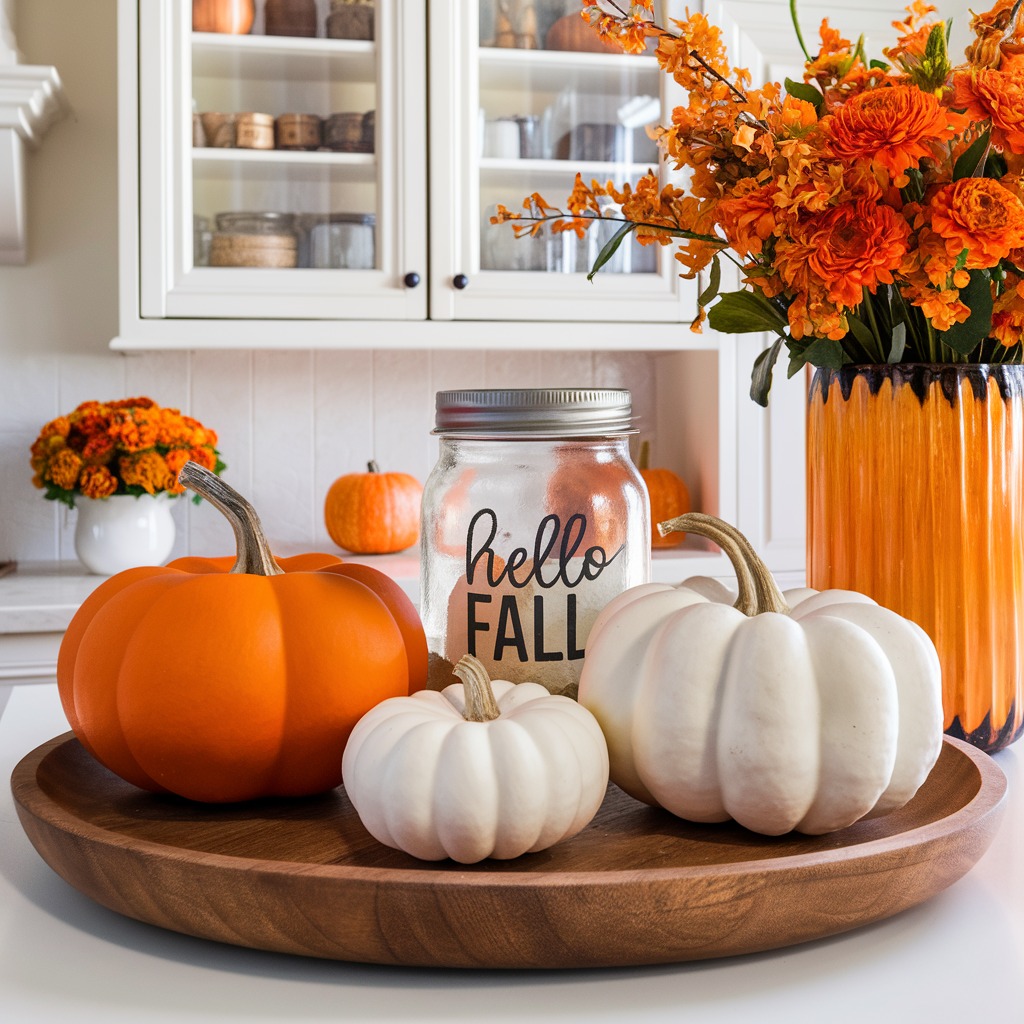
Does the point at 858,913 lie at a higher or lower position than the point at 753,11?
lower

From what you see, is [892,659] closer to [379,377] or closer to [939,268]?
[939,268]

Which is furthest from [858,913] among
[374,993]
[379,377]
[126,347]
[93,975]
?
[379,377]

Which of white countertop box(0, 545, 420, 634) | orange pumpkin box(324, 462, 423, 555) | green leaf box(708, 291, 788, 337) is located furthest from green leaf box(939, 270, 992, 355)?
orange pumpkin box(324, 462, 423, 555)

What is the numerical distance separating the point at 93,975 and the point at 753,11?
6.89ft

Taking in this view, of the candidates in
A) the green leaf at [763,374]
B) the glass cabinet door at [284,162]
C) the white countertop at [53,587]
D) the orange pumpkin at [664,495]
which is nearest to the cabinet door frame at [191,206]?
the glass cabinet door at [284,162]

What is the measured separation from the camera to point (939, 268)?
623 millimetres

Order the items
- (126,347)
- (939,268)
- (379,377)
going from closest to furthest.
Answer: (939,268) → (126,347) → (379,377)

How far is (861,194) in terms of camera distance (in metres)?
0.63

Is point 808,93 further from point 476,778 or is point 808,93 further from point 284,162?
point 284,162

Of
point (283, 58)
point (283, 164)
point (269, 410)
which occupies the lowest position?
point (269, 410)

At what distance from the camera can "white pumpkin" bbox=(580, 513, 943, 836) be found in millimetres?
481

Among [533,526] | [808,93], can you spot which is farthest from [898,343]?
[533,526]

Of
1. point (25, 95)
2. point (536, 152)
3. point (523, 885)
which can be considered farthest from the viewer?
point (536, 152)

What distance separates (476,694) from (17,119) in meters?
1.77
